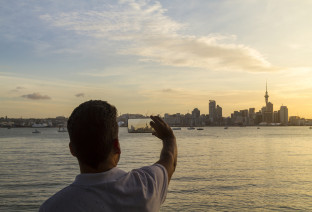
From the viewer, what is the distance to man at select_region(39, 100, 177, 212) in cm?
196

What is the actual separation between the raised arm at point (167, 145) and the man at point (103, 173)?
0.13 metres

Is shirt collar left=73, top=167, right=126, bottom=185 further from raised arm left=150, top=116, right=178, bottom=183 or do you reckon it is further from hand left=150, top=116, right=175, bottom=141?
hand left=150, top=116, right=175, bottom=141

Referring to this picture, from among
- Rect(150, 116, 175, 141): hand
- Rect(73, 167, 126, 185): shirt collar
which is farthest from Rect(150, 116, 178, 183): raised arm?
Rect(73, 167, 126, 185): shirt collar

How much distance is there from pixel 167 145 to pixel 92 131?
57 cm

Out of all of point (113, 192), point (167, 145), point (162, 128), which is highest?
point (162, 128)

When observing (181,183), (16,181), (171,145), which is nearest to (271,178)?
(181,183)

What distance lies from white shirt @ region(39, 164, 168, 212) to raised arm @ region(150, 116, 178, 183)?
0.11 meters

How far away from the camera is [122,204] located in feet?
6.59

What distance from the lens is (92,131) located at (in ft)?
6.71

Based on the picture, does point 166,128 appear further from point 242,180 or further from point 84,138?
point 242,180

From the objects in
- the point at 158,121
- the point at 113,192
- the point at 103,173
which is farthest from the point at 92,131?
the point at 158,121

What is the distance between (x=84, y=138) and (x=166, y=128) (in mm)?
594

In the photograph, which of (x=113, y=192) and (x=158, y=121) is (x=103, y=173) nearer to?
(x=113, y=192)

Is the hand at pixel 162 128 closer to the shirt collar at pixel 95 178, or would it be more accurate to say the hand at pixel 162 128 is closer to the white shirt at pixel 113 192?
the white shirt at pixel 113 192
